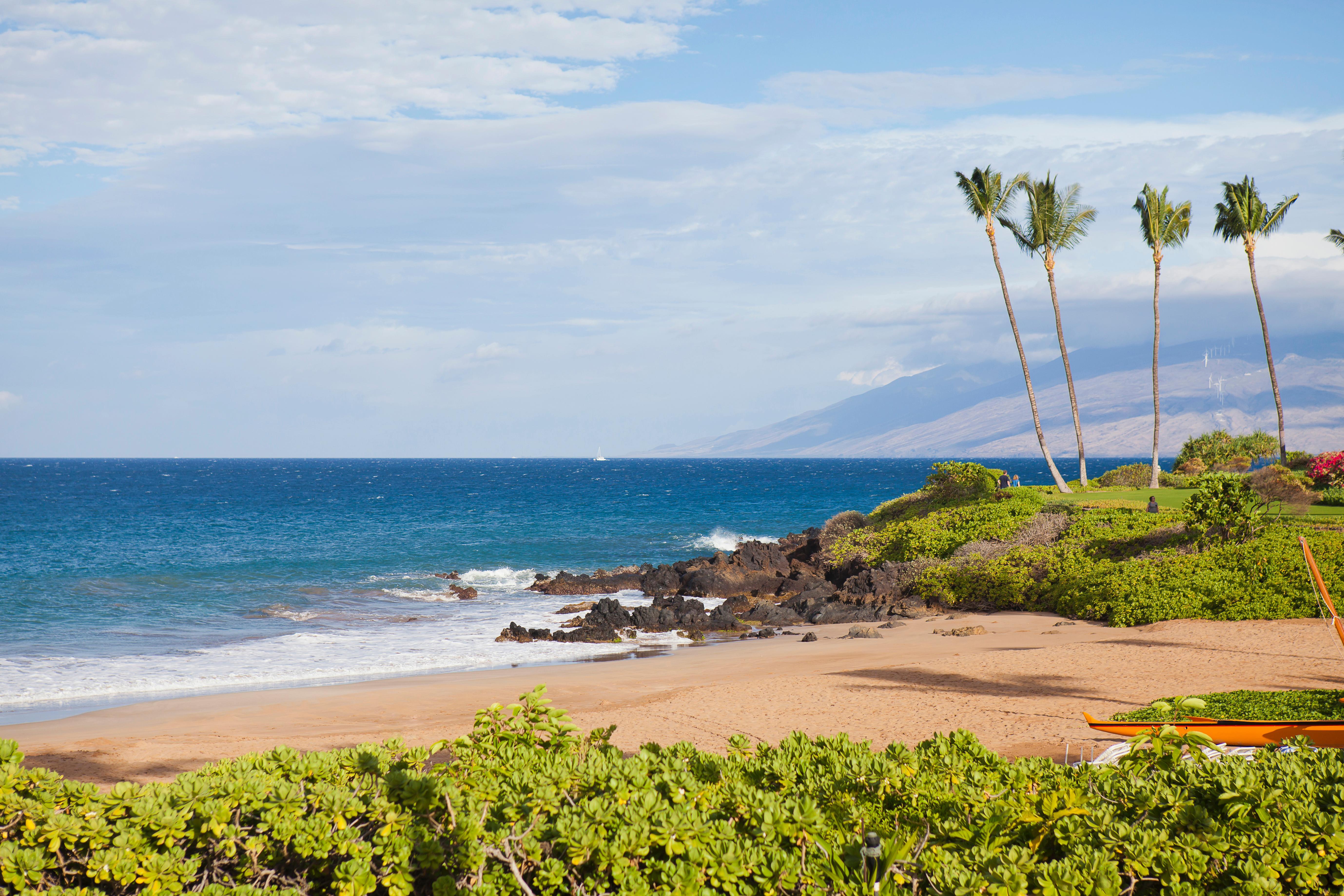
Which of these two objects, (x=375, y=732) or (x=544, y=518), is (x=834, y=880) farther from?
(x=544, y=518)

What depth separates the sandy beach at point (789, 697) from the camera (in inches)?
424

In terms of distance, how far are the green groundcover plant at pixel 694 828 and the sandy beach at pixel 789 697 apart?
5.05 meters

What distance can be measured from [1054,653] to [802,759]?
36.1ft

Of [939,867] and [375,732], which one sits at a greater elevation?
[939,867]

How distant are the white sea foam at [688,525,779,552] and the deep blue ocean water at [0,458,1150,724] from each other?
25 cm

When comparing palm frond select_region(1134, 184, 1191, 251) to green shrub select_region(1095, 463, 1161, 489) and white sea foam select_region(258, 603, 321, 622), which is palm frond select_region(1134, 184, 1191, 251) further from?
white sea foam select_region(258, 603, 321, 622)

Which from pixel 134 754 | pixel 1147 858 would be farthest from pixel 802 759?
pixel 134 754

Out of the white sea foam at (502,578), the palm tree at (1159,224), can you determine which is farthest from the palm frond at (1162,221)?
the white sea foam at (502,578)

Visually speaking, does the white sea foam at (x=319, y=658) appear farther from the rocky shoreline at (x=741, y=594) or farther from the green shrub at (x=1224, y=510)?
the green shrub at (x=1224, y=510)

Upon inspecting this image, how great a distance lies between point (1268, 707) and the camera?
8828mm

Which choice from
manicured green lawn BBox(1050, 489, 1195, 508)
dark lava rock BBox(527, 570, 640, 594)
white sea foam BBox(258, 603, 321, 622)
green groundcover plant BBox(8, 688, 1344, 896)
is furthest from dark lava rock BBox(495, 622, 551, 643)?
green groundcover plant BBox(8, 688, 1344, 896)

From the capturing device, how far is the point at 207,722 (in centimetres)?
1283

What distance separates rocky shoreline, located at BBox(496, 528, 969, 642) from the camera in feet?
72.3

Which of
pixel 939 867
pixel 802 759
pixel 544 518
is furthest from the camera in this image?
pixel 544 518
